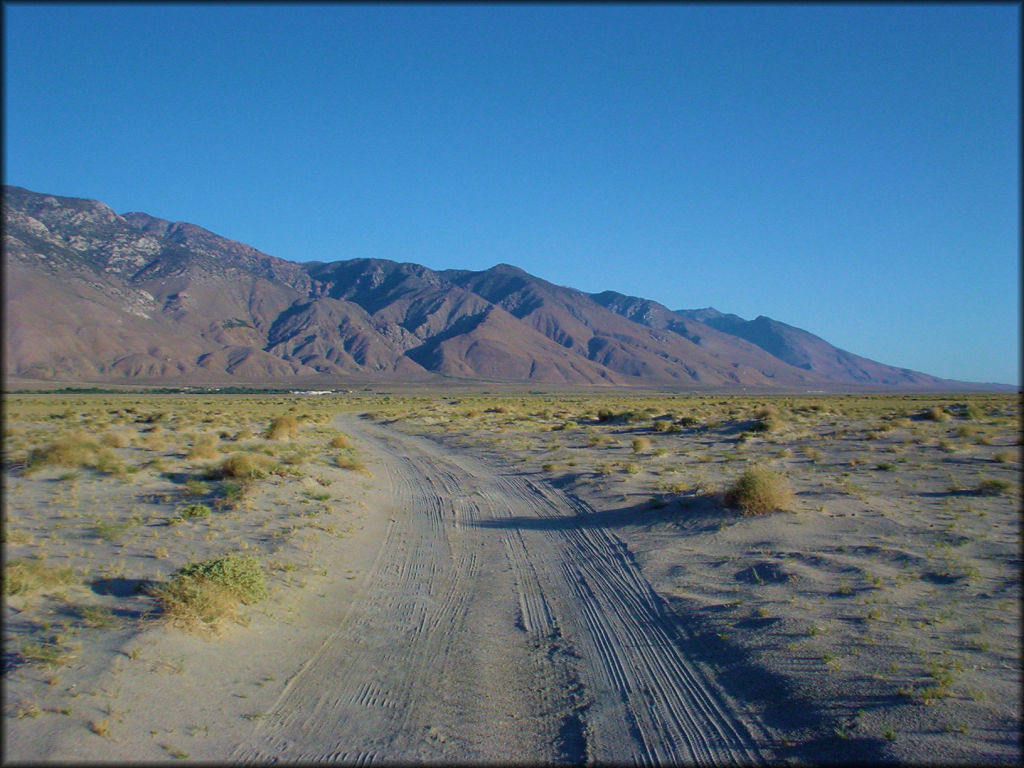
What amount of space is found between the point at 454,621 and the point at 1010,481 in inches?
685

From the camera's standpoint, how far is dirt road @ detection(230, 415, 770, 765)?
6.03 meters

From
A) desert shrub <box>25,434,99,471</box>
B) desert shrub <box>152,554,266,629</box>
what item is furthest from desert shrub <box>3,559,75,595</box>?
desert shrub <box>25,434,99,471</box>

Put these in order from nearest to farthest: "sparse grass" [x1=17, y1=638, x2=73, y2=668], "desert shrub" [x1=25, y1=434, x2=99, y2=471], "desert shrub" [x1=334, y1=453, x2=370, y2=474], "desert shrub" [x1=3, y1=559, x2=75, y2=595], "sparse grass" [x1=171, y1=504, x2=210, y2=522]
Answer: "sparse grass" [x1=17, y1=638, x2=73, y2=668] → "desert shrub" [x1=3, y1=559, x2=75, y2=595] → "sparse grass" [x1=171, y1=504, x2=210, y2=522] → "desert shrub" [x1=25, y1=434, x2=99, y2=471] → "desert shrub" [x1=334, y1=453, x2=370, y2=474]

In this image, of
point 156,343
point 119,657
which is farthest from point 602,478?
point 156,343

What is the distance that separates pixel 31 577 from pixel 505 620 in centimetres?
671

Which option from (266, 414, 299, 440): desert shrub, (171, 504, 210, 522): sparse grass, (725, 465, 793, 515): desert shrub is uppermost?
(725, 465, 793, 515): desert shrub

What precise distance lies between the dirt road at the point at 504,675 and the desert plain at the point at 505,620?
0.04 metres

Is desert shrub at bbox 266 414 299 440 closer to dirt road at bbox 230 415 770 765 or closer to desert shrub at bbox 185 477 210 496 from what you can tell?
desert shrub at bbox 185 477 210 496

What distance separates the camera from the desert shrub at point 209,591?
312 inches

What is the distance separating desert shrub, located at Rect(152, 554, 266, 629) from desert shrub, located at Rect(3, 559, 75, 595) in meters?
1.32

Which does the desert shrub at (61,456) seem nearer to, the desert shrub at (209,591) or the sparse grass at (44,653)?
the desert shrub at (209,591)

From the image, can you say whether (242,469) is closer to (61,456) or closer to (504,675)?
(61,456)

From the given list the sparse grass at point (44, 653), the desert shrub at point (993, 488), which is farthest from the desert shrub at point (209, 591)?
the desert shrub at point (993, 488)

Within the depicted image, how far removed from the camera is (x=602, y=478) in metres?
21.8
